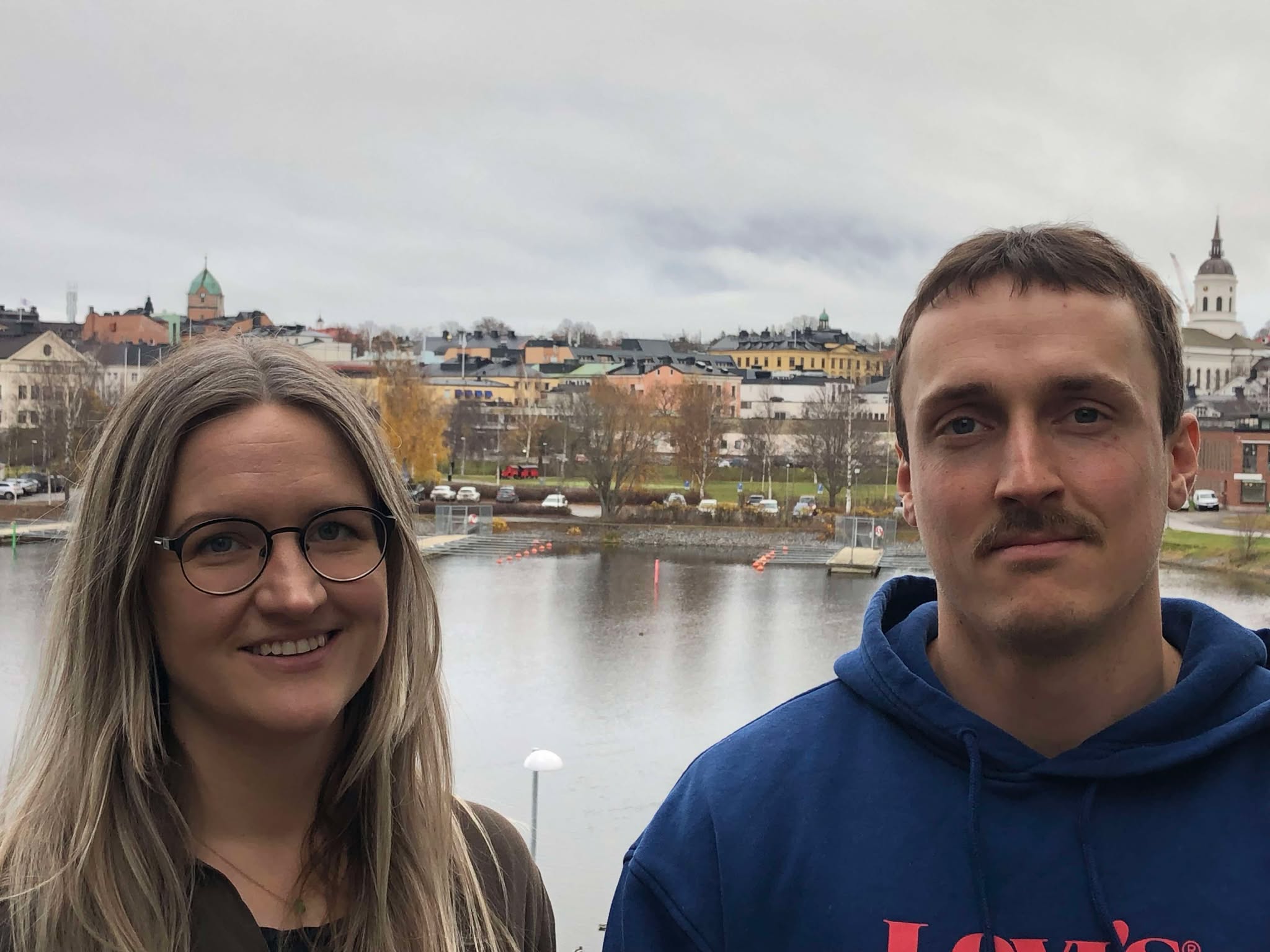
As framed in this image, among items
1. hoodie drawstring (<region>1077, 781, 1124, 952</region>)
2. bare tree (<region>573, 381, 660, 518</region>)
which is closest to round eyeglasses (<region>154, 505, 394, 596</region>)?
hoodie drawstring (<region>1077, 781, 1124, 952</region>)

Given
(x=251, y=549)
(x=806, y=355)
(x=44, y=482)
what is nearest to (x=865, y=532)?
(x=44, y=482)

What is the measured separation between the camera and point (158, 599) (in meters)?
1.13

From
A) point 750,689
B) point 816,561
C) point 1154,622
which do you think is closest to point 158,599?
point 1154,622

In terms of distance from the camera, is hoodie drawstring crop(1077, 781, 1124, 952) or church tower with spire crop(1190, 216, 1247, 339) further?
church tower with spire crop(1190, 216, 1247, 339)

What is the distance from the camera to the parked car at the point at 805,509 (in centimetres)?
2681

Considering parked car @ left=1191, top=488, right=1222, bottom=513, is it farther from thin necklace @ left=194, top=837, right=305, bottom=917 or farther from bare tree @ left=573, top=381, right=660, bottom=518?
thin necklace @ left=194, top=837, right=305, bottom=917

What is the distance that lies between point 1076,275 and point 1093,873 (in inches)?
21.0

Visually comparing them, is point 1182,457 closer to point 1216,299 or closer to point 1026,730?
point 1026,730

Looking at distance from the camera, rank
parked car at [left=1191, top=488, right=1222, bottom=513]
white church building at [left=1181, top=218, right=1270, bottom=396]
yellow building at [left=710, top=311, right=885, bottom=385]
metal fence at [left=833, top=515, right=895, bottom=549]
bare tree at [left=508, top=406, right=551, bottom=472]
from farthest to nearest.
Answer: yellow building at [left=710, top=311, right=885, bottom=385]
white church building at [left=1181, top=218, right=1270, bottom=396]
bare tree at [left=508, top=406, right=551, bottom=472]
parked car at [left=1191, top=488, right=1222, bottom=513]
metal fence at [left=833, top=515, right=895, bottom=549]

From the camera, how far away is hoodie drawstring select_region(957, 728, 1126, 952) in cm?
100

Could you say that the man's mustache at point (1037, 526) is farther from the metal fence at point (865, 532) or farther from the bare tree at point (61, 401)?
the bare tree at point (61, 401)

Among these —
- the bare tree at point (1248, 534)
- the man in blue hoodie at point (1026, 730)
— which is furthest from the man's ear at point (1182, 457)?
the bare tree at point (1248, 534)

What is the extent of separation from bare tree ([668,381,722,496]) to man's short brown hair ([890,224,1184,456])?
29.7m

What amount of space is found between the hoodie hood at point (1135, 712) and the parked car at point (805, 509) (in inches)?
1013
